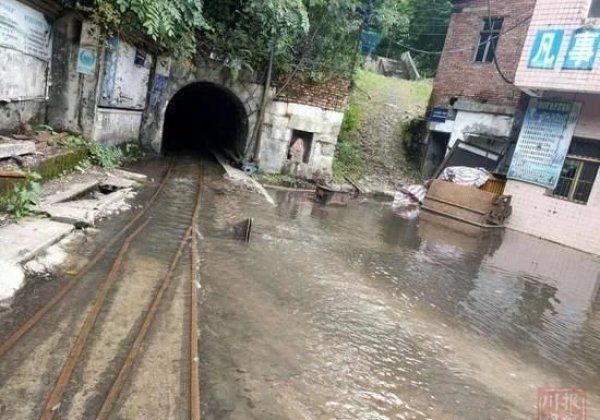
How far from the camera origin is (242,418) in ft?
11.6

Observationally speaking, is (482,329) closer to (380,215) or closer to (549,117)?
(380,215)

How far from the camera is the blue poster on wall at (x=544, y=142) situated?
14.1 meters

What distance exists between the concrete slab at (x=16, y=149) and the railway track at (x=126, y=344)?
2.06 meters

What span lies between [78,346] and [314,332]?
96.4 inches

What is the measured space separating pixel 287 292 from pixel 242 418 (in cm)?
275

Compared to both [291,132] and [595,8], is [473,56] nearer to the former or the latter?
Answer: [595,8]

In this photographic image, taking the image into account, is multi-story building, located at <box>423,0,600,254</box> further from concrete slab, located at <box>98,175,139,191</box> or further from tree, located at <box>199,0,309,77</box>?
concrete slab, located at <box>98,175,139,191</box>

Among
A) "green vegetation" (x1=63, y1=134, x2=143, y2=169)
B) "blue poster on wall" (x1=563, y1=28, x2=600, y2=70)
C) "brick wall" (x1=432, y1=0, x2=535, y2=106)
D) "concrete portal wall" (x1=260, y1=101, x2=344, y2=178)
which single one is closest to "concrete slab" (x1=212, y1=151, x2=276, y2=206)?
"concrete portal wall" (x1=260, y1=101, x2=344, y2=178)

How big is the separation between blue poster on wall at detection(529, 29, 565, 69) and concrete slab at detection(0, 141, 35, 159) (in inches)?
534

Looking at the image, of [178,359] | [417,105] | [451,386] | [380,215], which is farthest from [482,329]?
[417,105]

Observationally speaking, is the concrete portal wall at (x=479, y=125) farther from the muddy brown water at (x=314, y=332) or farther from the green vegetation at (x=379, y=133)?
the muddy brown water at (x=314, y=332)

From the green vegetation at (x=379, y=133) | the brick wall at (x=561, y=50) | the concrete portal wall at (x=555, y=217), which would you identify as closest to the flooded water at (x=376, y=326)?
the concrete portal wall at (x=555, y=217)

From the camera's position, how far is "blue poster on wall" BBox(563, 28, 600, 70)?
12331 mm

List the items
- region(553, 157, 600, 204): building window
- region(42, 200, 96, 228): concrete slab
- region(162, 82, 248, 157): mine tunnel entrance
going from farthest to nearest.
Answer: region(162, 82, 248, 157): mine tunnel entrance
region(553, 157, 600, 204): building window
region(42, 200, 96, 228): concrete slab
